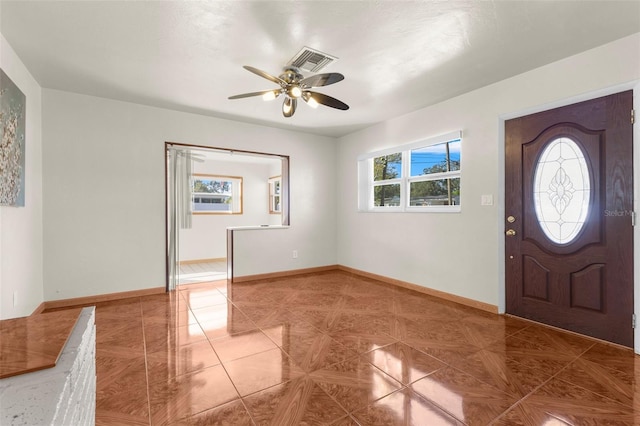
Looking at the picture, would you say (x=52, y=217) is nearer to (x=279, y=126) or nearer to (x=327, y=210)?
(x=279, y=126)

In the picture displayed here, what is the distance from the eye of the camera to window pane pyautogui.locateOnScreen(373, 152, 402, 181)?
4531 millimetres

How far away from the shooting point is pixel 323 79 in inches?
95.9

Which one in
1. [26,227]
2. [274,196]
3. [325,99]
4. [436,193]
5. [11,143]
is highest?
[325,99]

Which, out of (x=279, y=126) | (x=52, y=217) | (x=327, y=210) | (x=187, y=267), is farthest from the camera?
(x=187, y=267)

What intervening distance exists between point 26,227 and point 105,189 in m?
0.93

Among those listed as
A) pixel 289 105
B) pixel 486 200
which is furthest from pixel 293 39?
pixel 486 200

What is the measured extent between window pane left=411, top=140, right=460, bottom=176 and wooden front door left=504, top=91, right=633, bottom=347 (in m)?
0.64

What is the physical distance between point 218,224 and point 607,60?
661 centimetres

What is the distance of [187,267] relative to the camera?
6.03 m

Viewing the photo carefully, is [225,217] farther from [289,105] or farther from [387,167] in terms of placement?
[289,105]

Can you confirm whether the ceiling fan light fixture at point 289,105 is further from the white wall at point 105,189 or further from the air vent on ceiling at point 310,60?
the white wall at point 105,189

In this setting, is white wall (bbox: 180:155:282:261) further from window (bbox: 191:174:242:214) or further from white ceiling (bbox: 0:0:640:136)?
white ceiling (bbox: 0:0:640:136)

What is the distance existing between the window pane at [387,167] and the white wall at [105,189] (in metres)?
2.52

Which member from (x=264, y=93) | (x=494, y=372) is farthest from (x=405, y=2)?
(x=494, y=372)
